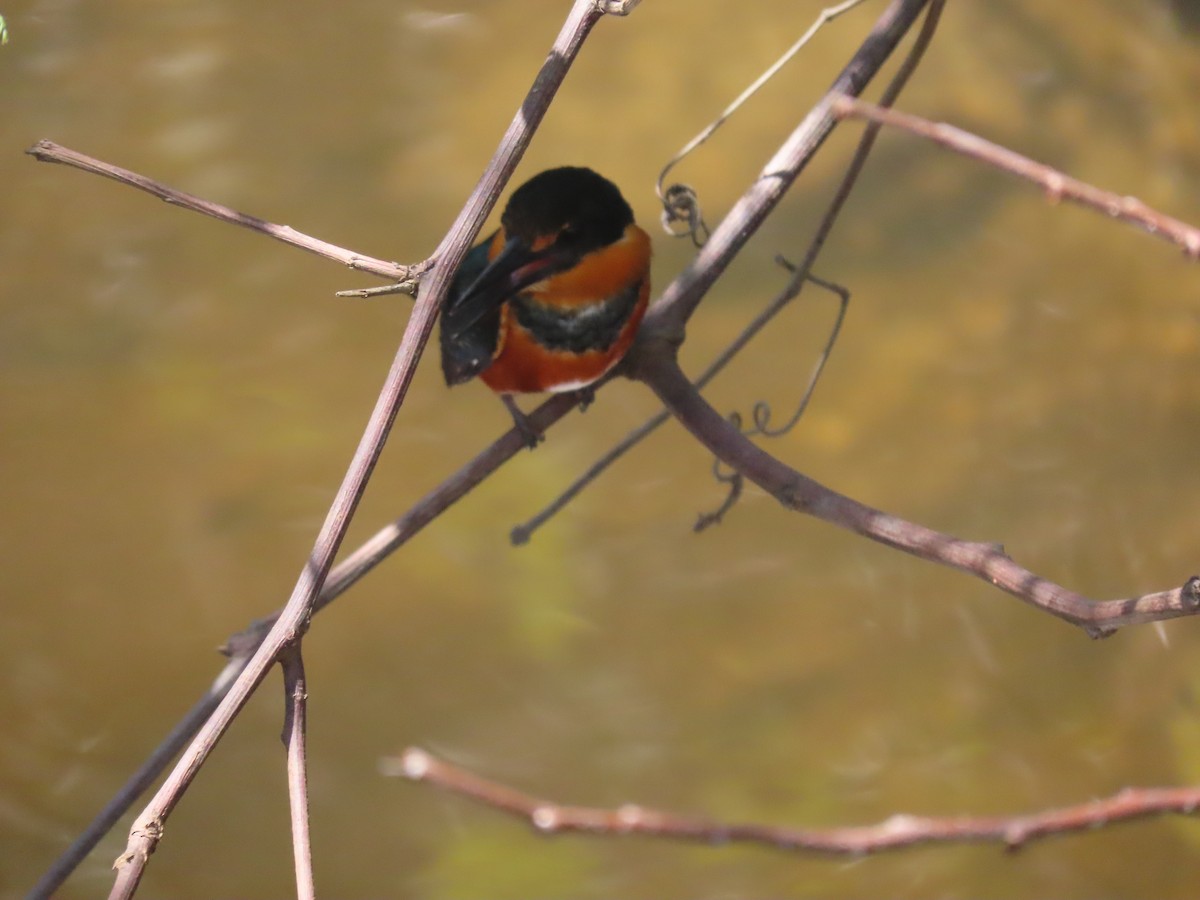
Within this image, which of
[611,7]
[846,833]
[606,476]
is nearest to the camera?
[846,833]

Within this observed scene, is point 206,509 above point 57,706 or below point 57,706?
above

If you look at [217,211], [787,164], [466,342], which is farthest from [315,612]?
[787,164]

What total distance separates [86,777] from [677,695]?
127 cm

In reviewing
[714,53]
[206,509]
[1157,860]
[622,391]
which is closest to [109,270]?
[206,509]

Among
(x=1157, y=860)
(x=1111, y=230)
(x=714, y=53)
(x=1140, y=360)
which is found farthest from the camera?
(x=714, y=53)

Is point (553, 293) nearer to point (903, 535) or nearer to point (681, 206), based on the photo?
point (681, 206)

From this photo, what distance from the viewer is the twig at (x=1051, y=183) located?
1.59 feet

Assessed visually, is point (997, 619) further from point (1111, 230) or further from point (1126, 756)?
point (1111, 230)

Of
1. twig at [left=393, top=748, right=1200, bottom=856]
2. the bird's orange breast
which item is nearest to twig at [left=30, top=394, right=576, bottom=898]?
the bird's orange breast

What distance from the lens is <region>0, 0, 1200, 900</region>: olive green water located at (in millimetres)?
2441

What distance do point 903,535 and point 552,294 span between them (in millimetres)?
683

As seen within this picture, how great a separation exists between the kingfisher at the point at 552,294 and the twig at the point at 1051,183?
944 mm

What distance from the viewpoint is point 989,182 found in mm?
3102

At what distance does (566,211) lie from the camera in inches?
58.8
